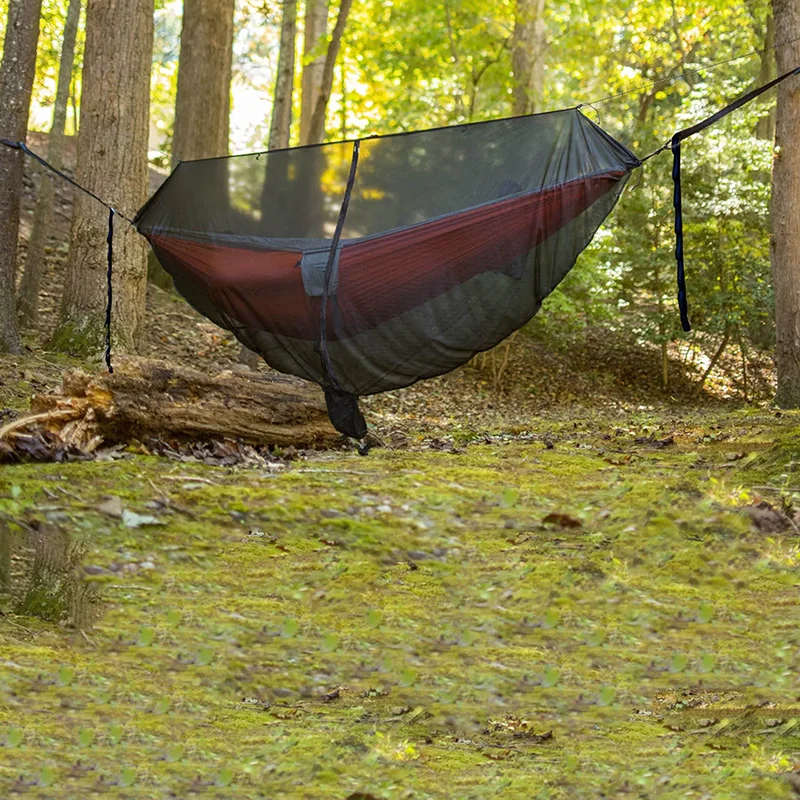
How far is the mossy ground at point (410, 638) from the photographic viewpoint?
5.48 feet

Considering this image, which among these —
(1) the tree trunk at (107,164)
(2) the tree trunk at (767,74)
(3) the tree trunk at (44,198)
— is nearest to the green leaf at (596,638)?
(1) the tree trunk at (107,164)

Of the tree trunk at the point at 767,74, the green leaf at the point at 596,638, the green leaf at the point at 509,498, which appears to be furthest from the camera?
the tree trunk at the point at 767,74

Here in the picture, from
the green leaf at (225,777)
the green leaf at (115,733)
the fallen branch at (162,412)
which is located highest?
the fallen branch at (162,412)

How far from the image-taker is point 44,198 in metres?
6.07

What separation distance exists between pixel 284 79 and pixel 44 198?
6.52 ft

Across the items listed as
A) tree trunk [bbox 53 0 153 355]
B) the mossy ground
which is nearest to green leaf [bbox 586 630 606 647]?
the mossy ground

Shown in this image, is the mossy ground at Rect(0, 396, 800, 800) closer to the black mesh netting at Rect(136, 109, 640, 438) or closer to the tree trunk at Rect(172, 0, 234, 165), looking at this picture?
the black mesh netting at Rect(136, 109, 640, 438)

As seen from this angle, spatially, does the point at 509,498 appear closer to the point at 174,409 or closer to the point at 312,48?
the point at 174,409

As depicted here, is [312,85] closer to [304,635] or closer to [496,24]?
[496,24]

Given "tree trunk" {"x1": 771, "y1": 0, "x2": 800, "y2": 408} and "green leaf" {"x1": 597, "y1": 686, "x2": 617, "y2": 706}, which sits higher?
"tree trunk" {"x1": 771, "y1": 0, "x2": 800, "y2": 408}

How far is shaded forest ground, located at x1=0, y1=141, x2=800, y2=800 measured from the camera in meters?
1.68

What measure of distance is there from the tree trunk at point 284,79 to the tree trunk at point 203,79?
0.35 metres

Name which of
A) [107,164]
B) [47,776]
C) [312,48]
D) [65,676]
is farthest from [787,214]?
[312,48]

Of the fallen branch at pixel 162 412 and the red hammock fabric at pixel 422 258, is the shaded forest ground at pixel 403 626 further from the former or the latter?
the red hammock fabric at pixel 422 258
